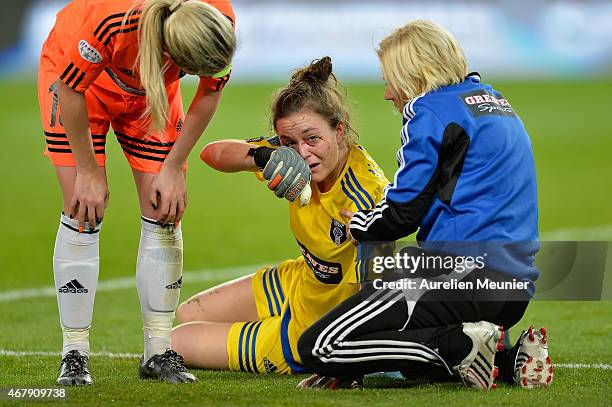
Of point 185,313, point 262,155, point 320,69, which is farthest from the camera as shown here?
point 185,313

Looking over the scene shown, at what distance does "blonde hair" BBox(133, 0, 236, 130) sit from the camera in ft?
12.8

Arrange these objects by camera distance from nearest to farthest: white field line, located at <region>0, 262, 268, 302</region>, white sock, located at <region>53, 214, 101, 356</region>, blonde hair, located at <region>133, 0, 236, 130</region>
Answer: blonde hair, located at <region>133, 0, 236, 130</region> → white sock, located at <region>53, 214, 101, 356</region> → white field line, located at <region>0, 262, 268, 302</region>

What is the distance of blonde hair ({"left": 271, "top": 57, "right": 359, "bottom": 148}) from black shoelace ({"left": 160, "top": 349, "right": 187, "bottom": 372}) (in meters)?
1.08

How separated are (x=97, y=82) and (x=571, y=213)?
6538 mm

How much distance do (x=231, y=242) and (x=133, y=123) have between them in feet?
14.2

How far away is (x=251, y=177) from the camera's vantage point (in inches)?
520

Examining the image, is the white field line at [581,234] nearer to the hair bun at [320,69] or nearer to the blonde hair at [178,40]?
the hair bun at [320,69]

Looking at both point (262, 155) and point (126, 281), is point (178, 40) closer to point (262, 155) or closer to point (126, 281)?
point (262, 155)

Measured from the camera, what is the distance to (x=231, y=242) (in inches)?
348

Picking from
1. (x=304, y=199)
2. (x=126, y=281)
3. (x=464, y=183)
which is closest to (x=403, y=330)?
(x=464, y=183)

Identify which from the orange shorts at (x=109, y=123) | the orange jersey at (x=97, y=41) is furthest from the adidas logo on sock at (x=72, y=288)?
the orange jersey at (x=97, y=41)

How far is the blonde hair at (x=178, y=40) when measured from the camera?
12.8 ft

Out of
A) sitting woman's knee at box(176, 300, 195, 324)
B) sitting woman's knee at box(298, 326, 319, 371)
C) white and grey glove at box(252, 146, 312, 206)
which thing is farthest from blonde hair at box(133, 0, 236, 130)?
sitting woman's knee at box(176, 300, 195, 324)

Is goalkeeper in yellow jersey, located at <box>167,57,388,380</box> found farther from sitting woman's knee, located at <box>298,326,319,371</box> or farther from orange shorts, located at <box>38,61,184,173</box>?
sitting woman's knee, located at <box>298,326,319,371</box>
